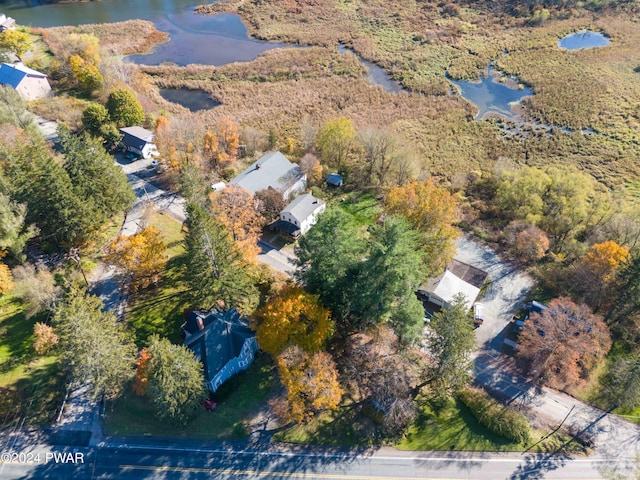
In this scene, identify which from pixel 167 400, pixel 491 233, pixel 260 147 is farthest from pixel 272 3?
pixel 167 400

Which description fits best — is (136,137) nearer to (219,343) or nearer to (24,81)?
(24,81)

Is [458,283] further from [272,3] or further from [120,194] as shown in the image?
[272,3]

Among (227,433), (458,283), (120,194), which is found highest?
(120,194)

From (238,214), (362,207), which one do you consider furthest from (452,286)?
(238,214)

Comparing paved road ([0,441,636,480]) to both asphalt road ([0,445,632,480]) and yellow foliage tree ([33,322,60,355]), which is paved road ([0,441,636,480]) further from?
yellow foliage tree ([33,322,60,355])

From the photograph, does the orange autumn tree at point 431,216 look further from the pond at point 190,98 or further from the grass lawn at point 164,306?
the pond at point 190,98

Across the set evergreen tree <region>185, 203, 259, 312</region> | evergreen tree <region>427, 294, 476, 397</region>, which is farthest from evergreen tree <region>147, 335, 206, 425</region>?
evergreen tree <region>427, 294, 476, 397</region>
